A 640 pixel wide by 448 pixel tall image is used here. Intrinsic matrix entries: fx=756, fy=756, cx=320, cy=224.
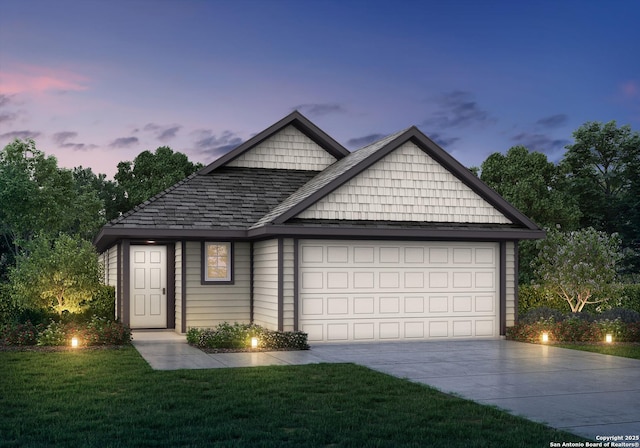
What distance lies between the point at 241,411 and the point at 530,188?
33438 mm

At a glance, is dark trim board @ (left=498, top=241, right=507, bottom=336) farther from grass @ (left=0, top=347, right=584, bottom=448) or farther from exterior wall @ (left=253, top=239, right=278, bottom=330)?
grass @ (left=0, top=347, right=584, bottom=448)

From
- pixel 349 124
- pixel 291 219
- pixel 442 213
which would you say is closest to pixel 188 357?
pixel 291 219

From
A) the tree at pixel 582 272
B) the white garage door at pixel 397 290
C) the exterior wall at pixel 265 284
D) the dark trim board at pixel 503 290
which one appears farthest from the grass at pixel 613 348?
the exterior wall at pixel 265 284

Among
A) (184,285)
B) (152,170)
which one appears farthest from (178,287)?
(152,170)

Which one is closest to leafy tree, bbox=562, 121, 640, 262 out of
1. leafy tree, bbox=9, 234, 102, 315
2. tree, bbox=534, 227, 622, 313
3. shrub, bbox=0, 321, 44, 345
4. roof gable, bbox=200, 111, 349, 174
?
tree, bbox=534, 227, 622, 313

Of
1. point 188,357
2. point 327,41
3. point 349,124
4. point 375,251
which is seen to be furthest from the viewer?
point 349,124

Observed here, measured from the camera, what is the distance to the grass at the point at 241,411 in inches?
340

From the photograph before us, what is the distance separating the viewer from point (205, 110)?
2992 centimetres

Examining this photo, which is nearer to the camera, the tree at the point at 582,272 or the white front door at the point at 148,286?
the white front door at the point at 148,286

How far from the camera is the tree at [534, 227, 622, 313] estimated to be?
2498 cm

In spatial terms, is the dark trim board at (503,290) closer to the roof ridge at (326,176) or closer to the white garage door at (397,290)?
the white garage door at (397,290)

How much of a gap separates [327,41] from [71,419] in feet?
63.8

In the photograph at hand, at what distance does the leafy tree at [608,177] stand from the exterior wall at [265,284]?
31.2m

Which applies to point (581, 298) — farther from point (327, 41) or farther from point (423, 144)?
point (327, 41)
